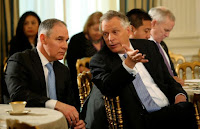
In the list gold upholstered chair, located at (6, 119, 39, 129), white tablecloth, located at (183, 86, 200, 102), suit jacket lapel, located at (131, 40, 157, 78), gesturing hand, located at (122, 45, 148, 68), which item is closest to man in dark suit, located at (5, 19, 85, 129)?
gesturing hand, located at (122, 45, 148, 68)

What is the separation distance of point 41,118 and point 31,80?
825 millimetres

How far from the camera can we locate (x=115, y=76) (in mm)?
2809

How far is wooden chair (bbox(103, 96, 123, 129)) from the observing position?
2709 millimetres

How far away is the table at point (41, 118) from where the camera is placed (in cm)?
195

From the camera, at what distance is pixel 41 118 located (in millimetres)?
2045

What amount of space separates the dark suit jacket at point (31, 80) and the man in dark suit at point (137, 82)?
0.24 metres

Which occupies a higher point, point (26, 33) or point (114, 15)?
point (114, 15)

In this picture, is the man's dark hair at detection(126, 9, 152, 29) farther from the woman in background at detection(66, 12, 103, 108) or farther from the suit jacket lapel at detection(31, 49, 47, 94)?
the suit jacket lapel at detection(31, 49, 47, 94)

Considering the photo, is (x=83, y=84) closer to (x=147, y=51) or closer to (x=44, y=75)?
(x=44, y=75)

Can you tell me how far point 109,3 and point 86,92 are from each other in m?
3.19

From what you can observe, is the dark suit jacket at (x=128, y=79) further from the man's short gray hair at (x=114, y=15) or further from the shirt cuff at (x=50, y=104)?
the shirt cuff at (x=50, y=104)

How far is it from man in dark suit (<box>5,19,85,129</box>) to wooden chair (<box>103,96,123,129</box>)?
7.6 inches

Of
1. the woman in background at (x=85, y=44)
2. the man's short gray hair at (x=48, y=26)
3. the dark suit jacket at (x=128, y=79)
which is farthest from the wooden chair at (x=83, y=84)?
the woman in background at (x=85, y=44)

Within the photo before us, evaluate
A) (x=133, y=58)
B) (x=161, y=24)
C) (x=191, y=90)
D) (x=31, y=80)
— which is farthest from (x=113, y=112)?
(x=161, y=24)
